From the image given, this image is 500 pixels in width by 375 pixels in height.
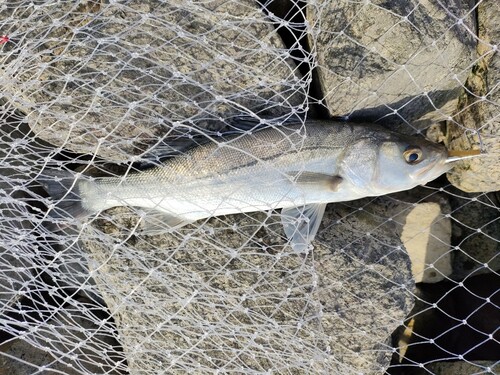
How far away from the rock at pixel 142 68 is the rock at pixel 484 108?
97cm

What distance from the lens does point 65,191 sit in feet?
10.3

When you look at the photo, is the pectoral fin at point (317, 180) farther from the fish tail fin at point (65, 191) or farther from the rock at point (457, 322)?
the fish tail fin at point (65, 191)

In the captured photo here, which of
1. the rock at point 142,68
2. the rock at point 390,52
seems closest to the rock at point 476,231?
the rock at point 390,52

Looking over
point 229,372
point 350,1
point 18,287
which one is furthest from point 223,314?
point 350,1

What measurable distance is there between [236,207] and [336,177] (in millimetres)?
593

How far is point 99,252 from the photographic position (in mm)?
3221

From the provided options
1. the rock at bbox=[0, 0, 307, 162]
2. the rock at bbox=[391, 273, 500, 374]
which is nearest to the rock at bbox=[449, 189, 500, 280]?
the rock at bbox=[391, 273, 500, 374]

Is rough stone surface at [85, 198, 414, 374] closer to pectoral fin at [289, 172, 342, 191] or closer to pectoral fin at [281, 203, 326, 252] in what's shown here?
pectoral fin at [281, 203, 326, 252]

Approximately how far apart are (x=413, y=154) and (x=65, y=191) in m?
2.01

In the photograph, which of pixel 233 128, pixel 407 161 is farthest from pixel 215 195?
pixel 407 161

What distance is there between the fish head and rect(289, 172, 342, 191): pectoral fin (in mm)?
230

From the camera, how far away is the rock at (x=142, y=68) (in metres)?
2.99

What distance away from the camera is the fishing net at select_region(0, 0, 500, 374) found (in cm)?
297

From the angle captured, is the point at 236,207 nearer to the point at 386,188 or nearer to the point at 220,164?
the point at 220,164
